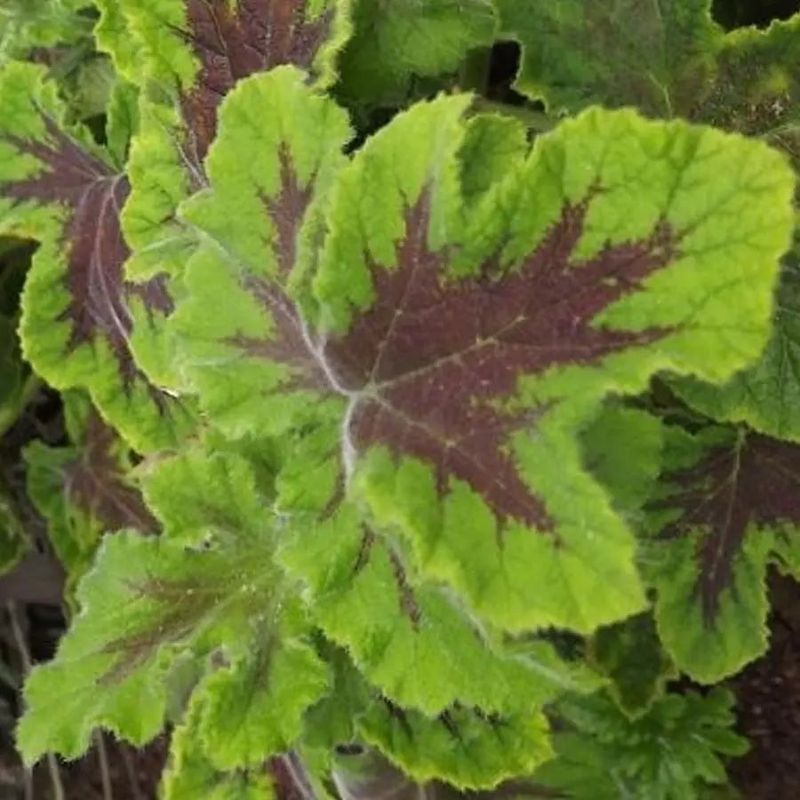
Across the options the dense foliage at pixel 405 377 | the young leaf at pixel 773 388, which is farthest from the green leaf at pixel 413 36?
the young leaf at pixel 773 388

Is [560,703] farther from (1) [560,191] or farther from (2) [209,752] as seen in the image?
(1) [560,191]

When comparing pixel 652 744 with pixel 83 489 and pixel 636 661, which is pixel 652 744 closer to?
pixel 636 661

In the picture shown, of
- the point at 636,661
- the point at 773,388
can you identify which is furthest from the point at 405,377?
the point at 636,661

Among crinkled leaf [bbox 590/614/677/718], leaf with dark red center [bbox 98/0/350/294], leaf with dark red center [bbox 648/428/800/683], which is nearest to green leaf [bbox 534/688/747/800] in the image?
crinkled leaf [bbox 590/614/677/718]

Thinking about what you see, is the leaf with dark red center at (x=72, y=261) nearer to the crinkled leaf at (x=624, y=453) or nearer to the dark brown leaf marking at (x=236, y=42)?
the dark brown leaf marking at (x=236, y=42)

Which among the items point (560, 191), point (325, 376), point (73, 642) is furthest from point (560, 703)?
point (560, 191)

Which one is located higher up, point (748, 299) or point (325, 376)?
point (748, 299)
